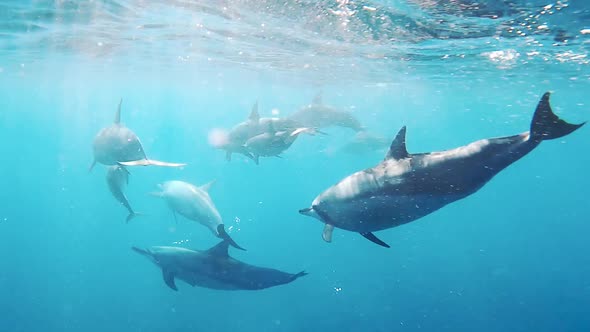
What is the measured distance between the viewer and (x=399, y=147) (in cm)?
481

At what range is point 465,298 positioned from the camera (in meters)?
21.8

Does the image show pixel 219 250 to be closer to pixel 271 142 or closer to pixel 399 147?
pixel 271 142

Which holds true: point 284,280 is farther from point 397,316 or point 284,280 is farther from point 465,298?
point 465,298

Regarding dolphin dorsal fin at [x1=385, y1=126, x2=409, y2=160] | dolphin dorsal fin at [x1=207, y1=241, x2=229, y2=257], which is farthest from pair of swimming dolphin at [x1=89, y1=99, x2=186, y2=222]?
dolphin dorsal fin at [x1=385, y1=126, x2=409, y2=160]

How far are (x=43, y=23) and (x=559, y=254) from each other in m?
39.0

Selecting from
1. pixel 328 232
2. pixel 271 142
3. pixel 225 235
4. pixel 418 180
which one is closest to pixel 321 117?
pixel 271 142

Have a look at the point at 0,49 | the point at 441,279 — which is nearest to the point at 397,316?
the point at 441,279

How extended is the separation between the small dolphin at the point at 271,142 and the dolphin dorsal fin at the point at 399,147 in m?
5.55

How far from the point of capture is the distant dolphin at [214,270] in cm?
820

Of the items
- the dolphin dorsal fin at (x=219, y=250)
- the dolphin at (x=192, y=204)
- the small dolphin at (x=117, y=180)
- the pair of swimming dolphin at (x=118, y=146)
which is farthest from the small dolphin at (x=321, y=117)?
the dolphin dorsal fin at (x=219, y=250)

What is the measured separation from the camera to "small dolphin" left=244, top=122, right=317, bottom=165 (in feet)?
34.6

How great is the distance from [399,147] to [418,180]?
0.49 meters

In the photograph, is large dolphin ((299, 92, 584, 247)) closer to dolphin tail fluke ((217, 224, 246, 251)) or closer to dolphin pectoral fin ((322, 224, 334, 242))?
dolphin pectoral fin ((322, 224, 334, 242))

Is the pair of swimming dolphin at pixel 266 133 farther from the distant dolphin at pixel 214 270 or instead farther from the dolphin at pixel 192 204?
the distant dolphin at pixel 214 270
